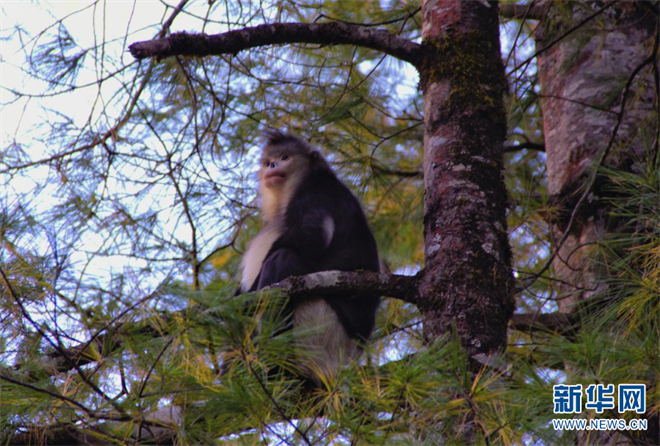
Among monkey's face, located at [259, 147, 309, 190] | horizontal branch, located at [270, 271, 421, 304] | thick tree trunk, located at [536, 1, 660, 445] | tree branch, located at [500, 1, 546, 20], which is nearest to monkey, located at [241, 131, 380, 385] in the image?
monkey's face, located at [259, 147, 309, 190]


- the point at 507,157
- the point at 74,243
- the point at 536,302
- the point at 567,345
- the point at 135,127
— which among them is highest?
the point at 507,157

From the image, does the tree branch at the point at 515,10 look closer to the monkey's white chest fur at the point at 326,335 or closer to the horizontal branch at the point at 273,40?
the horizontal branch at the point at 273,40

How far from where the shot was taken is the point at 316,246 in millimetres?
3174

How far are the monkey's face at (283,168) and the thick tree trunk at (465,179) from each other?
120 centimetres

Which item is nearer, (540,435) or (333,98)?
(540,435)

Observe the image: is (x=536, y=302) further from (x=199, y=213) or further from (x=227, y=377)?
(x=227, y=377)

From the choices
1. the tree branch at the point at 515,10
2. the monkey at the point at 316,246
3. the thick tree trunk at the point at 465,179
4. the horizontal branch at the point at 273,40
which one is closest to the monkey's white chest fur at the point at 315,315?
the monkey at the point at 316,246

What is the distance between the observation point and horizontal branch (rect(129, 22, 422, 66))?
218 cm

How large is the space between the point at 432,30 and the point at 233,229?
5.81 feet

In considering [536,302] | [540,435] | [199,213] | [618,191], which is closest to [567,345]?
[540,435]

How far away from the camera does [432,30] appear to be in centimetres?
269

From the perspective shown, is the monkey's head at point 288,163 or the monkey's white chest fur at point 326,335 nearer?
the monkey's white chest fur at point 326,335

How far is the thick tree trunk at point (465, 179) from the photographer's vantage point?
7.21 feet

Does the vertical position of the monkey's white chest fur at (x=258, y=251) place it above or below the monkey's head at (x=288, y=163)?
below
